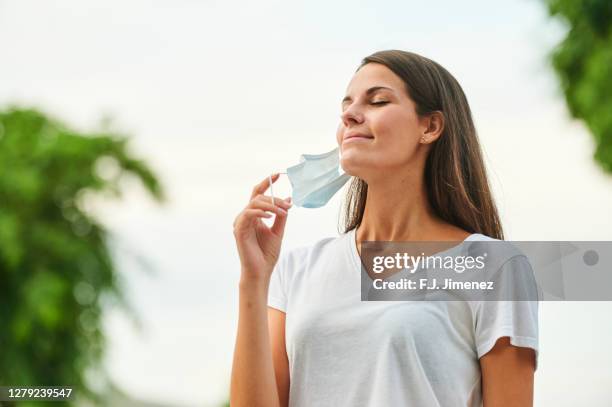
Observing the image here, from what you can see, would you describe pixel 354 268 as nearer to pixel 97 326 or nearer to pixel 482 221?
pixel 482 221

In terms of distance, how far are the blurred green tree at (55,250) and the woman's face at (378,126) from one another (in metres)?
12.2

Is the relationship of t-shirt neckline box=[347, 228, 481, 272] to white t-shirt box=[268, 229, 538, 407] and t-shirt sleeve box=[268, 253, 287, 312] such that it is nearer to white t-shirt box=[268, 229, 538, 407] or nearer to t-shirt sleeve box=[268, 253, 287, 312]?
white t-shirt box=[268, 229, 538, 407]

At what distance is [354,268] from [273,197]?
15 cm

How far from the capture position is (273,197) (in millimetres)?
1270

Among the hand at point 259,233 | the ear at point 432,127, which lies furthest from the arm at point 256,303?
the ear at point 432,127

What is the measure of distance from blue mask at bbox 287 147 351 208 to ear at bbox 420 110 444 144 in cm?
15

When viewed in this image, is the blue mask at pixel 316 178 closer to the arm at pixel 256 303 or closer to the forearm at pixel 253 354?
the arm at pixel 256 303

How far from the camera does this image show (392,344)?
45.6 inches

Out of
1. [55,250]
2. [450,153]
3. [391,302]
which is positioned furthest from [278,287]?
[55,250]

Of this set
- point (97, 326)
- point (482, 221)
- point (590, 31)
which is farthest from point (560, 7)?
point (482, 221)

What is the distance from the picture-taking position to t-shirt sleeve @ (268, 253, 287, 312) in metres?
1.32

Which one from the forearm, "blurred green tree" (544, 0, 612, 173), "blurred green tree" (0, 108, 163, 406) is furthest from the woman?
"blurred green tree" (0, 108, 163, 406)

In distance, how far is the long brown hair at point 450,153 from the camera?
1.28 m

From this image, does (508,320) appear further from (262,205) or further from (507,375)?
(262,205)
